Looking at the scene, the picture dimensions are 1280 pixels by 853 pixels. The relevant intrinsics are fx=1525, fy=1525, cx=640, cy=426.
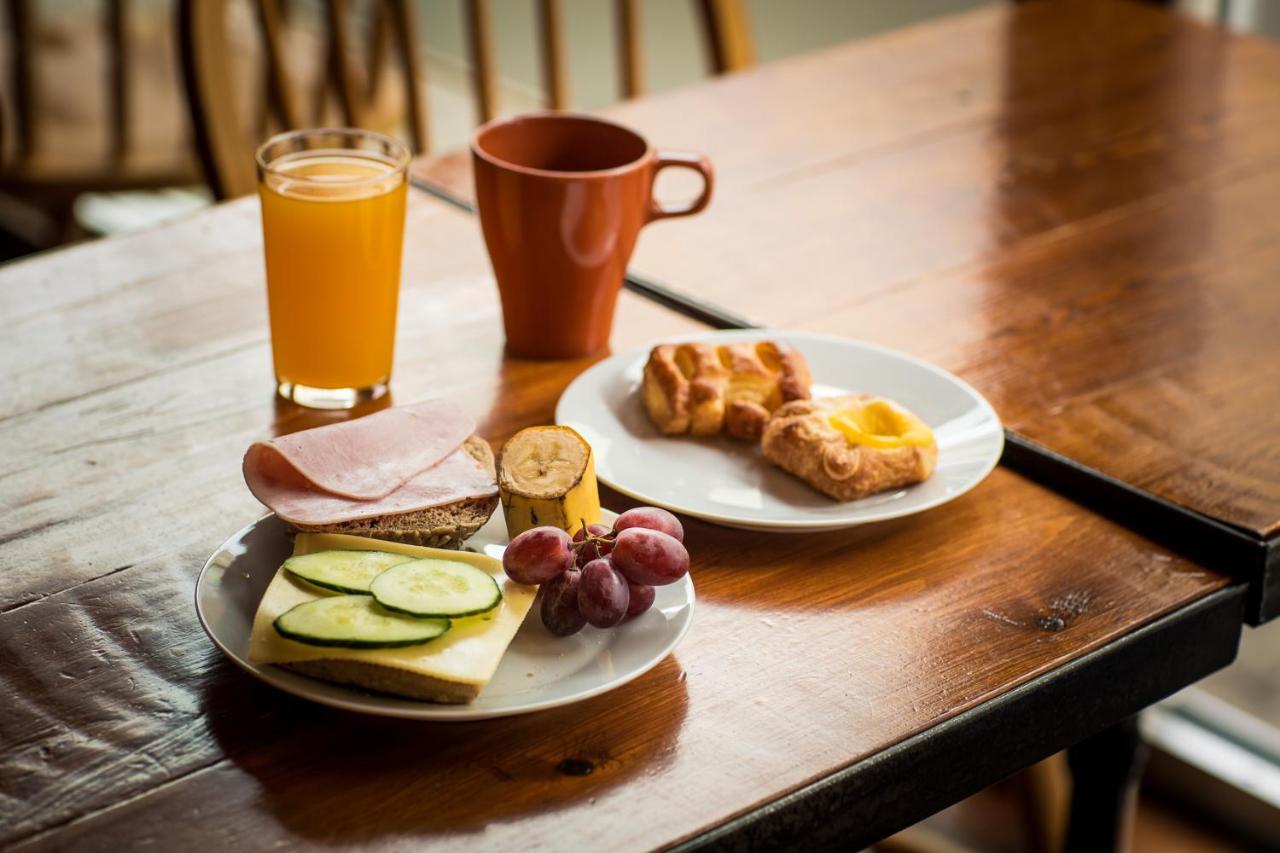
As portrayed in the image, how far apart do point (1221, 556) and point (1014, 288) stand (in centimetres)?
41

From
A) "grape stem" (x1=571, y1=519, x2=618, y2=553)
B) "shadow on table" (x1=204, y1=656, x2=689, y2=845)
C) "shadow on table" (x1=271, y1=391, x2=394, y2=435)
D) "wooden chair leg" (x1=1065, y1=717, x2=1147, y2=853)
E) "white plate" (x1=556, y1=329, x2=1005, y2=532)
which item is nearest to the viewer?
"shadow on table" (x1=204, y1=656, x2=689, y2=845)

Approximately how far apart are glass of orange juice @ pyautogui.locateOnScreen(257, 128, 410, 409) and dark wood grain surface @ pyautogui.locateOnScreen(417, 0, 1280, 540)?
0.30m

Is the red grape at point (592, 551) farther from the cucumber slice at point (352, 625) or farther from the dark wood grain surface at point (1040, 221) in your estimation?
the dark wood grain surface at point (1040, 221)

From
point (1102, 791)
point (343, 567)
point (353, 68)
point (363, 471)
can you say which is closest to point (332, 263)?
point (363, 471)

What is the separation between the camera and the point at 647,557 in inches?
30.0

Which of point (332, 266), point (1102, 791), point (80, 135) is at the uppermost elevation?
point (332, 266)

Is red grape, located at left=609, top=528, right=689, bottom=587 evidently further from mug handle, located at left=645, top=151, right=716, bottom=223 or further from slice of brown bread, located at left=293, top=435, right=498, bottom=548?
mug handle, located at left=645, top=151, right=716, bottom=223

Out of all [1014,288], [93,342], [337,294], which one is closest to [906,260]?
[1014,288]

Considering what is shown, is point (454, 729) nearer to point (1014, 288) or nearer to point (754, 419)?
point (754, 419)

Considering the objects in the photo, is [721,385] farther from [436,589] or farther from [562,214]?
[436,589]

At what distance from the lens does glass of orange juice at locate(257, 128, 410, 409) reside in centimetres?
100

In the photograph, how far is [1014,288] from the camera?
1.27 m

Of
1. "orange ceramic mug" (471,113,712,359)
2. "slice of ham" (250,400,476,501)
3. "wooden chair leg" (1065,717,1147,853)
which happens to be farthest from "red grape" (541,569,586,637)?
"wooden chair leg" (1065,717,1147,853)

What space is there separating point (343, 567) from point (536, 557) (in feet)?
0.31
